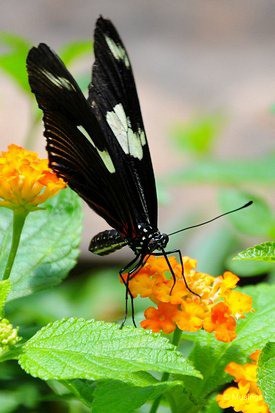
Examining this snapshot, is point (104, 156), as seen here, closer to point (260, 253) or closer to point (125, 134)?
point (125, 134)

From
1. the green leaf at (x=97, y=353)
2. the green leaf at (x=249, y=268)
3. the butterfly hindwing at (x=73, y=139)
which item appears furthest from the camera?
the green leaf at (x=249, y=268)

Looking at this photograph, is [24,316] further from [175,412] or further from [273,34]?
[273,34]

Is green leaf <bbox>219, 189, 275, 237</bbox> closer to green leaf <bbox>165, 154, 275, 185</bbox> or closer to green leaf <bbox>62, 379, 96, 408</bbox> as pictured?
green leaf <bbox>165, 154, 275, 185</bbox>

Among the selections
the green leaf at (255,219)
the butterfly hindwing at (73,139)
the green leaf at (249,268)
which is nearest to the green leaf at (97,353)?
the butterfly hindwing at (73,139)

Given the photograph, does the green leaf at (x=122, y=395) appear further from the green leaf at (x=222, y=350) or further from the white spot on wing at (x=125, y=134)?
the white spot on wing at (x=125, y=134)

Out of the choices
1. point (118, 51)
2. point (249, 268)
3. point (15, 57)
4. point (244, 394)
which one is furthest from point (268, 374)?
point (15, 57)

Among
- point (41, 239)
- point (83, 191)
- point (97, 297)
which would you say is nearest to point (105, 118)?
point (83, 191)
